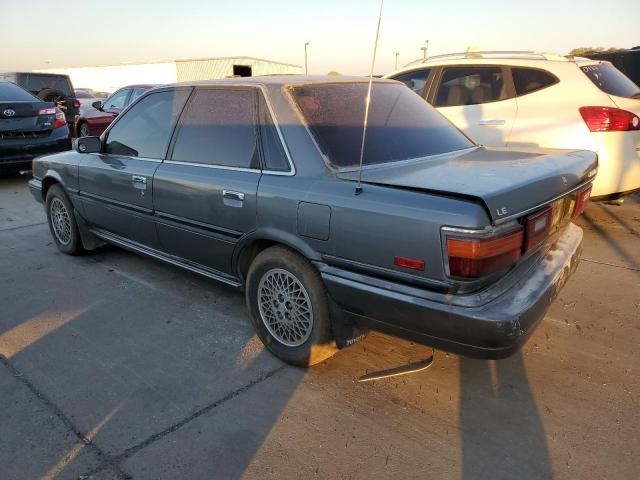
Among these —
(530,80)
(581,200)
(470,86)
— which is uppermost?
(530,80)

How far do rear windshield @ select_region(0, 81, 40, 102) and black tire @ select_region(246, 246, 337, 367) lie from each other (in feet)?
23.1

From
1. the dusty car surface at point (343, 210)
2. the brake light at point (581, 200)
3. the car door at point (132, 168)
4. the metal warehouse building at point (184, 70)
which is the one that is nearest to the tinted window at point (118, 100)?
the car door at point (132, 168)

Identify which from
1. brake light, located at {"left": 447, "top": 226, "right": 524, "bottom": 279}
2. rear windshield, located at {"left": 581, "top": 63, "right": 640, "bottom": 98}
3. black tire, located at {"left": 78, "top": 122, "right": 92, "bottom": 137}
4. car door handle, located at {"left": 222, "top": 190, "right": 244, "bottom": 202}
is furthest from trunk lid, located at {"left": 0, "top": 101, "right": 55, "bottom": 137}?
brake light, located at {"left": 447, "top": 226, "right": 524, "bottom": 279}

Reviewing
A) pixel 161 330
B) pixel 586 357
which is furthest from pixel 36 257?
pixel 586 357

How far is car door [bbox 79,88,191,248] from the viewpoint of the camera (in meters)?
3.63

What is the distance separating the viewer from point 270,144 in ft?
9.45

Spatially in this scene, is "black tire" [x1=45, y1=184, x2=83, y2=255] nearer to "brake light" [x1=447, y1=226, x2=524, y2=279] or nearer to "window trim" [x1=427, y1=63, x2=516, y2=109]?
"brake light" [x1=447, y1=226, x2=524, y2=279]

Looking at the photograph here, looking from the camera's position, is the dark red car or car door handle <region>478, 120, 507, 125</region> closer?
car door handle <region>478, 120, 507, 125</region>

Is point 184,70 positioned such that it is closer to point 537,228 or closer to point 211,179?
point 211,179

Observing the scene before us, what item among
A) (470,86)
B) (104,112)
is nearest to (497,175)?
(470,86)

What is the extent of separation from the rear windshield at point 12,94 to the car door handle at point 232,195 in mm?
6751

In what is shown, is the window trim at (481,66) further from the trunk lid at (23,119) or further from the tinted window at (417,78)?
the trunk lid at (23,119)

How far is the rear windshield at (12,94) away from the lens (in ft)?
26.3

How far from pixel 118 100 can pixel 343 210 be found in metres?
11.1
